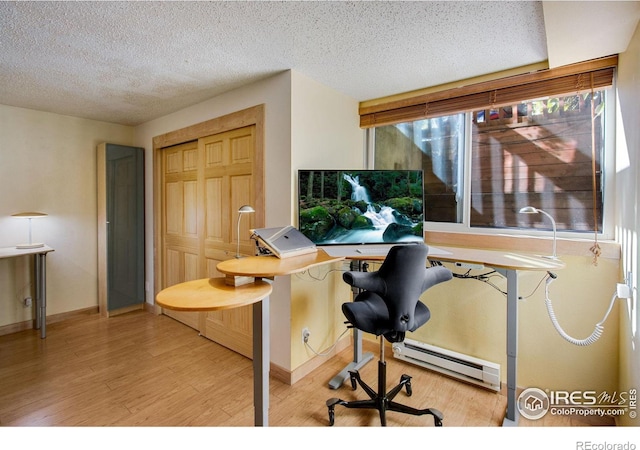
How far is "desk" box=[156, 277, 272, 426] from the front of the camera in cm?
132

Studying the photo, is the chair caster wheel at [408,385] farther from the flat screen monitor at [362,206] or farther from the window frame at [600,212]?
the window frame at [600,212]

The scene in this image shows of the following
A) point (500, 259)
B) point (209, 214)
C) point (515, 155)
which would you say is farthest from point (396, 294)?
point (209, 214)

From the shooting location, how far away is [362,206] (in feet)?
7.35

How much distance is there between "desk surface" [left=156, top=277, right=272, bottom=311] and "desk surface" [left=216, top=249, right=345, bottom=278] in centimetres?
7

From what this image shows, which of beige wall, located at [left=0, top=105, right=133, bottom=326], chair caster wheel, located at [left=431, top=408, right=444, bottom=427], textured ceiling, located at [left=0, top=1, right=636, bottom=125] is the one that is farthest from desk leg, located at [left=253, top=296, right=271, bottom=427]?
beige wall, located at [left=0, top=105, right=133, bottom=326]

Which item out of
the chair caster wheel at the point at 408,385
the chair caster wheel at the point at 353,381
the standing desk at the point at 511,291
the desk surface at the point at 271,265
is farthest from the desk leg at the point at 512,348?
the desk surface at the point at 271,265

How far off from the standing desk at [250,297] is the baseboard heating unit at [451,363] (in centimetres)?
141

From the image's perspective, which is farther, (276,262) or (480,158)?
(480,158)

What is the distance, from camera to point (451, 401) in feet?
6.66

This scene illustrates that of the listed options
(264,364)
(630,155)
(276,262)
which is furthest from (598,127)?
(264,364)

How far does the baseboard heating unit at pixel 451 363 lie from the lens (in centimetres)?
212

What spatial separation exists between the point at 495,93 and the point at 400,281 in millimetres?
1682
